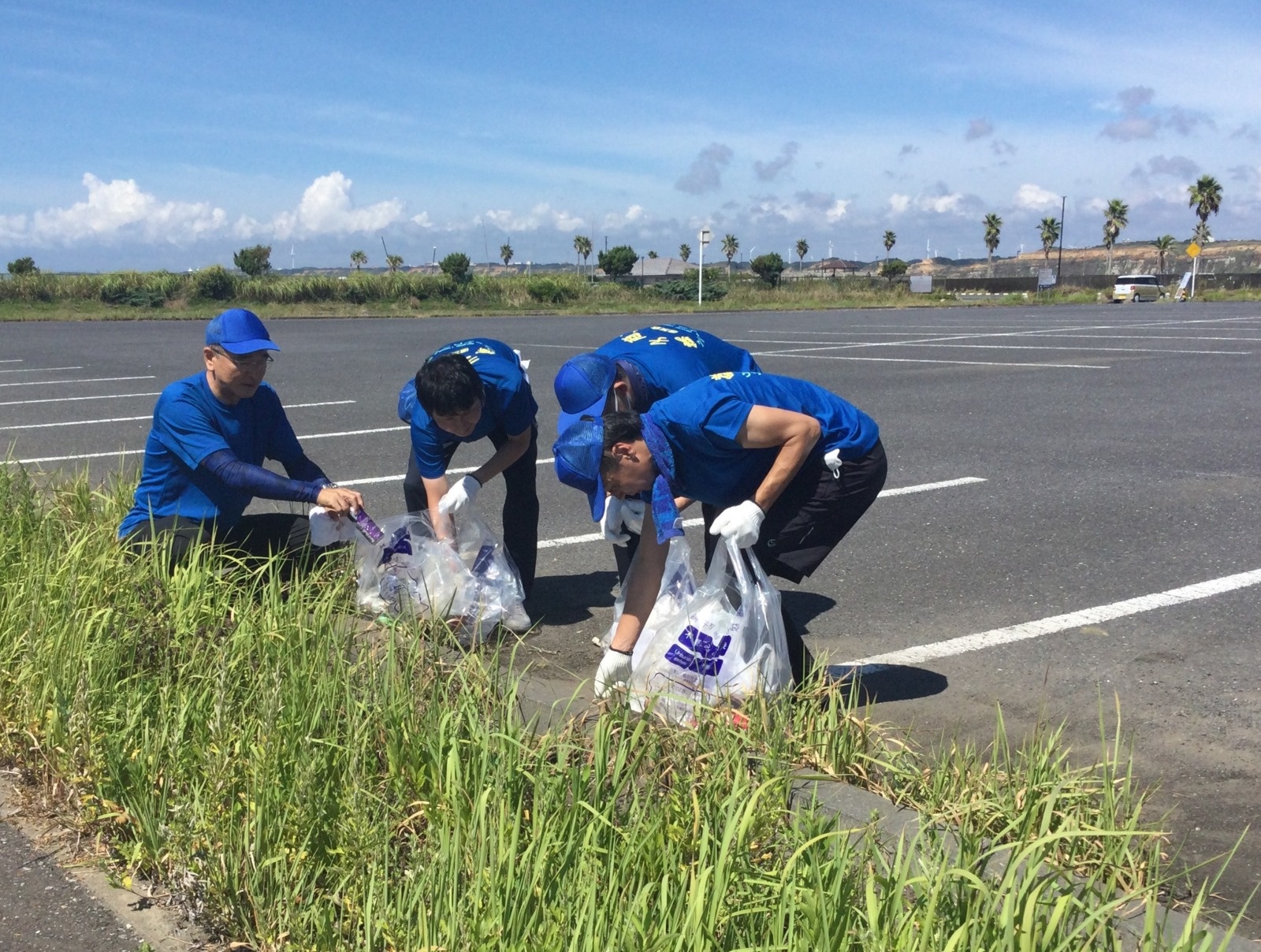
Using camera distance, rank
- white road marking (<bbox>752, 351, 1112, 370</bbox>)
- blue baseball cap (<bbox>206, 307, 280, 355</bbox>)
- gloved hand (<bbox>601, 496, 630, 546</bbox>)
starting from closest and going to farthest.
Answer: gloved hand (<bbox>601, 496, 630, 546</bbox>) < blue baseball cap (<bbox>206, 307, 280, 355</bbox>) < white road marking (<bbox>752, 351, 1112, 370</bbox>)

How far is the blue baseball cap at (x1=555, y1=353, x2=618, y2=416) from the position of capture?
4305 mm

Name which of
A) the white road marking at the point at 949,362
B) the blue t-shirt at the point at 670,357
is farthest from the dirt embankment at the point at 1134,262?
the blue t-shirt at the point at 670,357

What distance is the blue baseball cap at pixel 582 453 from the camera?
3.63 meters

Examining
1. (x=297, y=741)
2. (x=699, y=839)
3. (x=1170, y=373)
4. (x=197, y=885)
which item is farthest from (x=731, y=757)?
(x=1170, y=373)

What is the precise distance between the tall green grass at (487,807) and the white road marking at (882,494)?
2.68 meters

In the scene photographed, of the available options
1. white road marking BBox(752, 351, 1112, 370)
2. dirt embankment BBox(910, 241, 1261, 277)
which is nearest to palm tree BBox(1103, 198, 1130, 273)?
dirt embankment BBox(910, 241, 1261, 277)

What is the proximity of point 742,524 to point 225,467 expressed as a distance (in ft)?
7.16

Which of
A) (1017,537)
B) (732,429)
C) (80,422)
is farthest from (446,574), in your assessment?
(80,422)

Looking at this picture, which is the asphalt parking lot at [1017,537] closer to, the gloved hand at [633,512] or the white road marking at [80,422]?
the white road marking at [80,422]

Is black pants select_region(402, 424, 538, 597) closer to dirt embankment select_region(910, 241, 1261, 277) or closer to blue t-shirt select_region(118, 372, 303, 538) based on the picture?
blue t-shirt select_region(118, 372, 303, 538)

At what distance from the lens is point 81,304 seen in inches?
1644

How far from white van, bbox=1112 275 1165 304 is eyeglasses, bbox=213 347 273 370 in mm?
46438

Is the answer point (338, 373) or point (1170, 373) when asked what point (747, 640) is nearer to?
point (1170, 373)

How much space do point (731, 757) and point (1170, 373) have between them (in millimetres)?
13165
